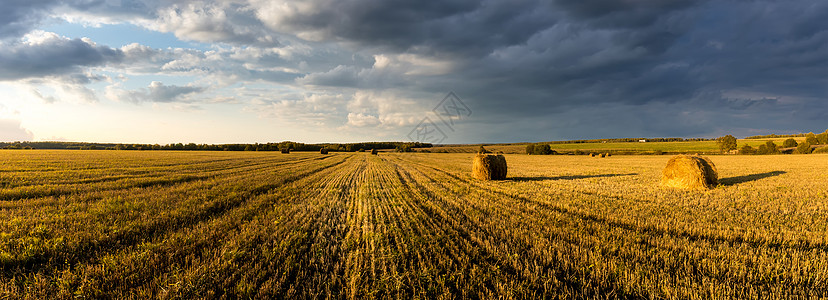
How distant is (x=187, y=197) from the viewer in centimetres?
994

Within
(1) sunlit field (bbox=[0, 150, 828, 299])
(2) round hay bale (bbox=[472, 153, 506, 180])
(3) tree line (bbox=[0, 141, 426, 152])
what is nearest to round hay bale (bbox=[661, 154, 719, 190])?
(1) sunlit field (bbox=[0, 150, 828, 299])

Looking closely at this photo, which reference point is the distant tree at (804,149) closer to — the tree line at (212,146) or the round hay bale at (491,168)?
the round hay bale at (491,168)

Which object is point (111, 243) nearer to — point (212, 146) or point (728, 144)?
point (728, 144)

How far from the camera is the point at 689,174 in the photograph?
1303 cm

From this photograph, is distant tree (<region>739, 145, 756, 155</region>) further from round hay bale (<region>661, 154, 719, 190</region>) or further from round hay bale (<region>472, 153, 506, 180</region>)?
round hay bale (<region>472, 153, 506, 180</region>)

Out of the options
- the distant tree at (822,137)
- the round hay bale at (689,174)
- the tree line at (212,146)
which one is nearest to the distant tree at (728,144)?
the distant tree at (822,137)

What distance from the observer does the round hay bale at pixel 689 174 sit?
1284cm

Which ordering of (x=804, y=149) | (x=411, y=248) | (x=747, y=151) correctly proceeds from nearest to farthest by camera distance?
(x=411, y=248), (x=804, y=149), (x=747, y=151)

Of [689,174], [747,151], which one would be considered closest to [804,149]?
[747,151]

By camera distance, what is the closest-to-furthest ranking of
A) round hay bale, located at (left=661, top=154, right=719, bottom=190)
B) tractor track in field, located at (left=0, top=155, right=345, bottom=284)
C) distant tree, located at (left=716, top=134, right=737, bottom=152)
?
tractor track in field, located at (left=0, top=155, right=345, bottom=284) < round hay bale, located at (left=661, top=154, right=719, bottom=190) < distant tree, located at (left=716, top=134, right=737, bottom=152)

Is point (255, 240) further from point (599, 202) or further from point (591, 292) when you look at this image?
point (599, 202)

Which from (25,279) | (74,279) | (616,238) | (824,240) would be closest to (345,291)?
(74,279)

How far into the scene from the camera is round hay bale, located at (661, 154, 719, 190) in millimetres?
12836

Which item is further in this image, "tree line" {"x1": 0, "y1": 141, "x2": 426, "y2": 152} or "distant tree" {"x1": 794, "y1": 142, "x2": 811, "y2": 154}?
"tree line" {"x1": 0, "y1": 141, "x2": 426, "y2": 152}
